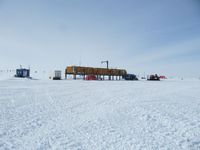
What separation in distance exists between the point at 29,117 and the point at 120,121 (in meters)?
2.49

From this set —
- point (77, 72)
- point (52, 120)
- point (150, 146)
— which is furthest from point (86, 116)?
point (77, 72)

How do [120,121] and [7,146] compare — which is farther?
[120,121]

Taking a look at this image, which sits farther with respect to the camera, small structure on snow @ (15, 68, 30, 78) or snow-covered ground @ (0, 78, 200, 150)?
small structure on snow @ (15, 68, 30, 78)

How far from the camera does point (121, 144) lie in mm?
3094

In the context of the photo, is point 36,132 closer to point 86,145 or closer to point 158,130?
point 86,145

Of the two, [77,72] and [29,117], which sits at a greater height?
[77,72]

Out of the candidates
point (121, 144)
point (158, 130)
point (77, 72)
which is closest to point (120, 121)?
point (158, 130)

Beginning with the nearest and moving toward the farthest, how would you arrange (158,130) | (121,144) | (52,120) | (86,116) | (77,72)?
(121,144) < (158,130) < (52,120) < (86,116) < (77,72)

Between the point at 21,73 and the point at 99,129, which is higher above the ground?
the point at 21,73

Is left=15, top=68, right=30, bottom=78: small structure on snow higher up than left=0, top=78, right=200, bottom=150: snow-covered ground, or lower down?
higher up

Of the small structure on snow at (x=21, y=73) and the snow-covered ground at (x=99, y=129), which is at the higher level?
the small structure on snow at (x=21, y=73)

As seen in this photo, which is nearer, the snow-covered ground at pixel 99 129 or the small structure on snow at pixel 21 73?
the snow-covered ground at pixel 99 129

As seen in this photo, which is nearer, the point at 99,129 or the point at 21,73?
the point at 99,129

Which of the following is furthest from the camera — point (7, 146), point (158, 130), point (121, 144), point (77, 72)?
point (77, 72)
